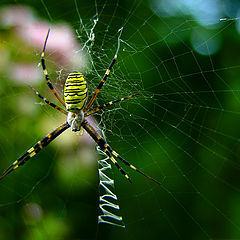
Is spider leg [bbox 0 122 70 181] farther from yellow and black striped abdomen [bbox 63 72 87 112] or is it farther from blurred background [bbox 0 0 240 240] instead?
yellow and black striped abdomen [bbox 63 72 87 112]

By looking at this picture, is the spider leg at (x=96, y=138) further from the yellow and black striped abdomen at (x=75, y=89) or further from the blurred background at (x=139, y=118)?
the yellow and black striped abdomen at (x=75, y=89)

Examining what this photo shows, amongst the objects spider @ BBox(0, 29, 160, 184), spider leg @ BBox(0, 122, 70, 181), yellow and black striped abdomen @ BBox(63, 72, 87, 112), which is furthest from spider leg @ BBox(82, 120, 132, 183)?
yellow and black striped abdomen @ BBox(63, 72, 87, 112)

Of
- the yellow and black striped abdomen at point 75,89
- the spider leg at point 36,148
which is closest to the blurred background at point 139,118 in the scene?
the spider leg at point 36,148

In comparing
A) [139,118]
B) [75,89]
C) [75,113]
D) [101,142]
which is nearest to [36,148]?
[75,113]

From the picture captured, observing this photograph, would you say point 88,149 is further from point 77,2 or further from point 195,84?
point 77,2

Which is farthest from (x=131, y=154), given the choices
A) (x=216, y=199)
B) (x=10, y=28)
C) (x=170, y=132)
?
(x=10, y=28)
